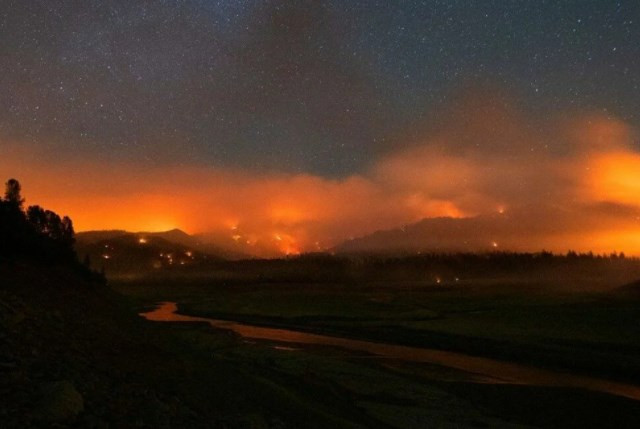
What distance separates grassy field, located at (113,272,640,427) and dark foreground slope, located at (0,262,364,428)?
3405 mm

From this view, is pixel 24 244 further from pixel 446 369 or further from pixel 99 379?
pixel 446 369

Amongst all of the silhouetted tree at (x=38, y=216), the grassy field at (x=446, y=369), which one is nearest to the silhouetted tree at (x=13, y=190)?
the silhouetted tree at (x=38, y=216)

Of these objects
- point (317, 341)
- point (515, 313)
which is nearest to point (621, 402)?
point (317, 341)

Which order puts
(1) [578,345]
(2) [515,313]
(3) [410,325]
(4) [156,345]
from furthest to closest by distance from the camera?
(2) [515,313] → (3) [410,325] → (1) [578,345] → (4) [156,345]

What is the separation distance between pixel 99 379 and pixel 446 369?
88.5 feet

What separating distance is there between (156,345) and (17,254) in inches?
403

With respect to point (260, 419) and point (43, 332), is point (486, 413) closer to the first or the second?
point (260, 419)

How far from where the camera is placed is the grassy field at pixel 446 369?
2430 cm

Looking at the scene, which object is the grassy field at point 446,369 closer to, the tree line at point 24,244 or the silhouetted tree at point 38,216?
the tree line at point 24,244

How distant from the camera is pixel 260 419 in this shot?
1581 cm

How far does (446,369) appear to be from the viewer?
36062 millimetres

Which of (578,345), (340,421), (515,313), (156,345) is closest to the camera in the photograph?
(340,421)

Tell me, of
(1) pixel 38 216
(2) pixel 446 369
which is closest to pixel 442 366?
(2) pixel 446 369

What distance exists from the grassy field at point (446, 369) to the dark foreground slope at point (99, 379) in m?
3.41
